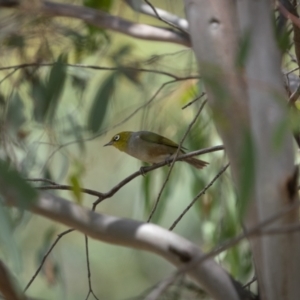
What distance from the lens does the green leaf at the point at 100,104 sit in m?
2.46

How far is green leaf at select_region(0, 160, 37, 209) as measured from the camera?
3.76ft

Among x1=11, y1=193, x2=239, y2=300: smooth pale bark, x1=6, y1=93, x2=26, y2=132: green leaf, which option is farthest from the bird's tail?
x1=11, y1=193, x2=239, y2=300: smooth pale bark

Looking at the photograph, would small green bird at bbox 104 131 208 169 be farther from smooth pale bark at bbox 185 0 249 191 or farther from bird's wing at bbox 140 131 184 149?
smooth pale bark at bbox 185 0 249 191

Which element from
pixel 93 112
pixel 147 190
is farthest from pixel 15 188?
pixel 147 190

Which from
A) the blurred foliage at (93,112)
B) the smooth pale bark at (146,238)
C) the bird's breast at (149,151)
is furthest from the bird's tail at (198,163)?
the smooth pale bark at (146,238)

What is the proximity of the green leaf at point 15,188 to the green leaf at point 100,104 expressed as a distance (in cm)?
119

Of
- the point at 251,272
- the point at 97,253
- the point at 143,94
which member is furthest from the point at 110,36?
the point at 97,253

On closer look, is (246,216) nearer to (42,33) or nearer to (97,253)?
(42,33)

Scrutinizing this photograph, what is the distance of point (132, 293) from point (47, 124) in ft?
9.23

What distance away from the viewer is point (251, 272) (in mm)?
2859

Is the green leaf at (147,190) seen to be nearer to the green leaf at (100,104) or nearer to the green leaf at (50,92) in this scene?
the green leaf at (100,104)

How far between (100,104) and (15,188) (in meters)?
1.38

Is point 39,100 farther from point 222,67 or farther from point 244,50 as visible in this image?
point 244,50

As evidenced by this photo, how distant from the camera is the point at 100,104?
254 cm
